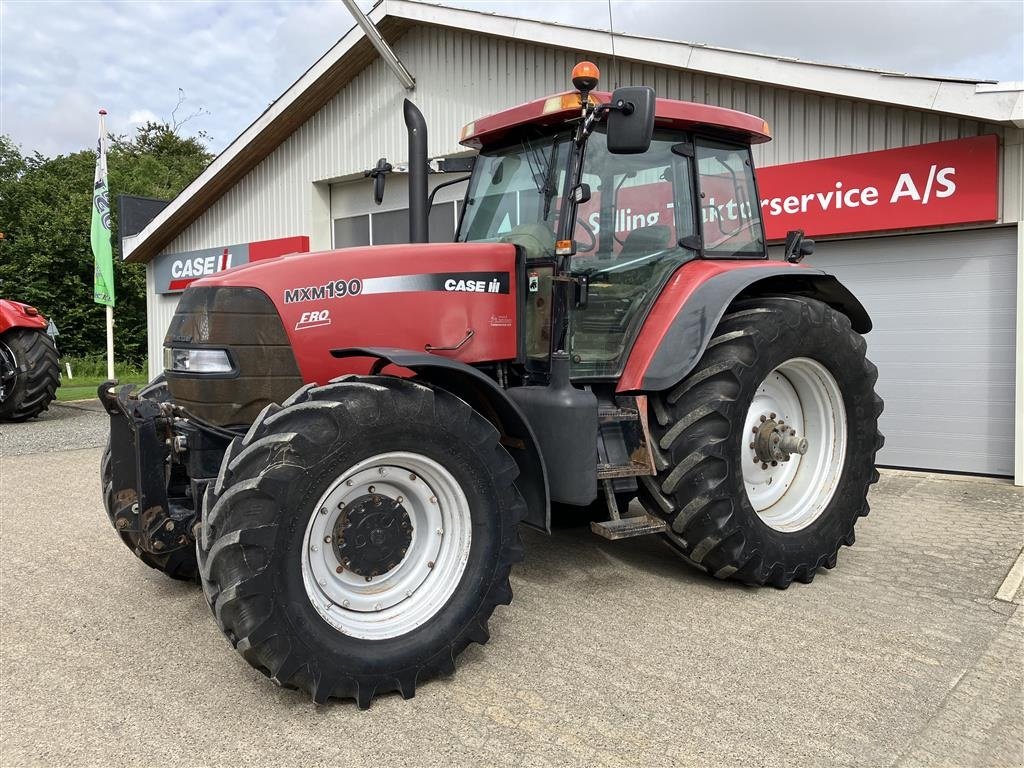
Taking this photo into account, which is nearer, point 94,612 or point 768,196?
point 94,612

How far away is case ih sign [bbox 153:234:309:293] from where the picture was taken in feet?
42.8

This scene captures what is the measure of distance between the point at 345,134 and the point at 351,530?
10.2 meters

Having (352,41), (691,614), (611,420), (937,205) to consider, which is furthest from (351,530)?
(352,41)

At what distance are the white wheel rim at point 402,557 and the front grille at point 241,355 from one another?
68 centimetres

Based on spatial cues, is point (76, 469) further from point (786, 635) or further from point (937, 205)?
point (937, 205)

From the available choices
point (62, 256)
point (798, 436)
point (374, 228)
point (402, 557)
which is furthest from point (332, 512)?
point (62, 256)

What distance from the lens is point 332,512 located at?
115 inches

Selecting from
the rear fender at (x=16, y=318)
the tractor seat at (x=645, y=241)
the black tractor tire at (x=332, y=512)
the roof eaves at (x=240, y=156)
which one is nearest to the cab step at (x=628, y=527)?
the black tractor tire at (x=332, y=512)

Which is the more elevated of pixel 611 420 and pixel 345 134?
pixel 345 134

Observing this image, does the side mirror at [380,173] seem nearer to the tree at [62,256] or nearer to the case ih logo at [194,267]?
the case ih logo at [194,267]

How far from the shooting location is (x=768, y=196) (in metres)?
7.74

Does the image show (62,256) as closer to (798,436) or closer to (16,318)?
(16,318)

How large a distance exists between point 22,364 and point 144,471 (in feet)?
30.5

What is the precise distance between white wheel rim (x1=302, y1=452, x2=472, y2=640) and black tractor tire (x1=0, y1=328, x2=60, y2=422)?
9868 mm
